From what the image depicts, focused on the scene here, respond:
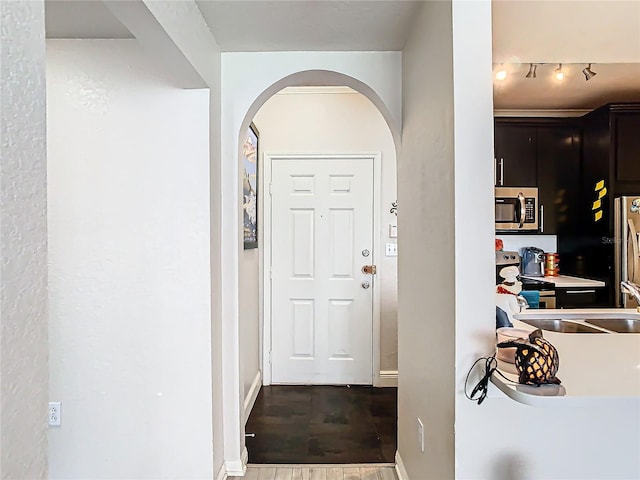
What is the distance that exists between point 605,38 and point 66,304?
2895 millimetres

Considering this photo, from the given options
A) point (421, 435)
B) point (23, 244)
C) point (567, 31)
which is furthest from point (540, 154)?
point (23, 244)

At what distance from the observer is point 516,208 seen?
3615mm

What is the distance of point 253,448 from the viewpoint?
267 centimetres

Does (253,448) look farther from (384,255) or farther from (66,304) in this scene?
(384,255)

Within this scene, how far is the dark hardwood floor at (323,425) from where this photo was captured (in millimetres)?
2582

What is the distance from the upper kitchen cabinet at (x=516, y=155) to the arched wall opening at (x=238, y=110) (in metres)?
1.72

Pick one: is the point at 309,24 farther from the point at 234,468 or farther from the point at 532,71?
the point at 234,468

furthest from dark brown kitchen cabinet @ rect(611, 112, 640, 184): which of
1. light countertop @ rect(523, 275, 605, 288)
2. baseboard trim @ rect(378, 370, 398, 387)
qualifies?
baseboard trim @ rect(378, 370, 398, 387)

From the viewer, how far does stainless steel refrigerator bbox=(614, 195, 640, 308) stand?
3121 mm

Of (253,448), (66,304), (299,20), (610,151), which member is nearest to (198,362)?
(66,304)

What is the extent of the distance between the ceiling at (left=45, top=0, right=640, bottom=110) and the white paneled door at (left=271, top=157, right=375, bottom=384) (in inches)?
60.9

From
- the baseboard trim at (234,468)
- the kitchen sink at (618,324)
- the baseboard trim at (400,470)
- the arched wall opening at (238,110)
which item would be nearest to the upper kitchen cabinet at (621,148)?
the kitchen sink at (618,324)

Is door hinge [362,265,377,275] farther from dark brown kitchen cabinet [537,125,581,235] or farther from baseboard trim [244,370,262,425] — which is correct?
dark brown kitchen cabinet [537,125,581,235]

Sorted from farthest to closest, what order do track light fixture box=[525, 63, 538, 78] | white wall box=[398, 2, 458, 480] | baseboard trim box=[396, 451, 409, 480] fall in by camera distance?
track light fixture box=[525, 63, 538, 78], baseboard trim box=[396, 451, 409, 480], white wall box=[398, 2, 458, 480]
